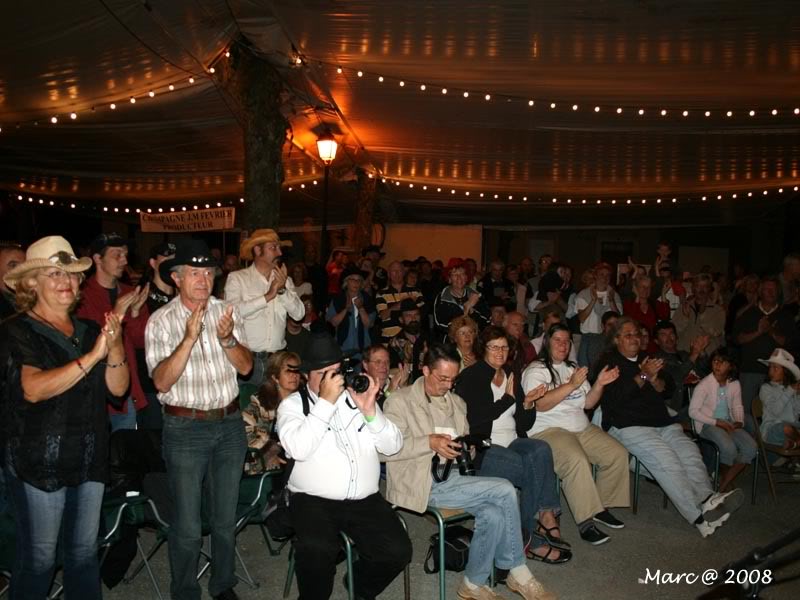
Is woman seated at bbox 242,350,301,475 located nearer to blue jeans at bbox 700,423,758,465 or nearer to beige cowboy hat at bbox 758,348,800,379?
blue jeans at bbox 700,423,758,465

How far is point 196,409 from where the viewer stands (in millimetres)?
3793

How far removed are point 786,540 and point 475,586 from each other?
2243mm

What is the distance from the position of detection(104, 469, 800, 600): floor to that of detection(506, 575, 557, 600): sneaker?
0.17 meters

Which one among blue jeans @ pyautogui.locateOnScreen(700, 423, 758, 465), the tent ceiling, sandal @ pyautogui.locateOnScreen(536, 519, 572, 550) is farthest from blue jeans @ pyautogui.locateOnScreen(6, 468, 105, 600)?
blue jeans @ pyautogui.locateOnScreen(700, 423, 758, 465)

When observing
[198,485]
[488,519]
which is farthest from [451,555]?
[198,485]

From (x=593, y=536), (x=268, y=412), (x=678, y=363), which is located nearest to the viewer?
(x=268, y=412)

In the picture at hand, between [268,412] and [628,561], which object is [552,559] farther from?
[268,412]

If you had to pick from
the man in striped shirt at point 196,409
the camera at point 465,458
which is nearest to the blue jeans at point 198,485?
the man in striped shirt at point 196,409

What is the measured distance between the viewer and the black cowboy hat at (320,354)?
12.0 feet

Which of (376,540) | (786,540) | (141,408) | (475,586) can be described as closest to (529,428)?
(475,586)

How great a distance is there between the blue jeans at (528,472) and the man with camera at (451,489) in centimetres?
44

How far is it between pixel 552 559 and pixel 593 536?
0.55 metres

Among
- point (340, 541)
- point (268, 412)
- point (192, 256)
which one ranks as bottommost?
point (340, 541)

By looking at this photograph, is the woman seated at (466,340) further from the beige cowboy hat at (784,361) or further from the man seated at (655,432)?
the beige cowboy hat at (784,361)
